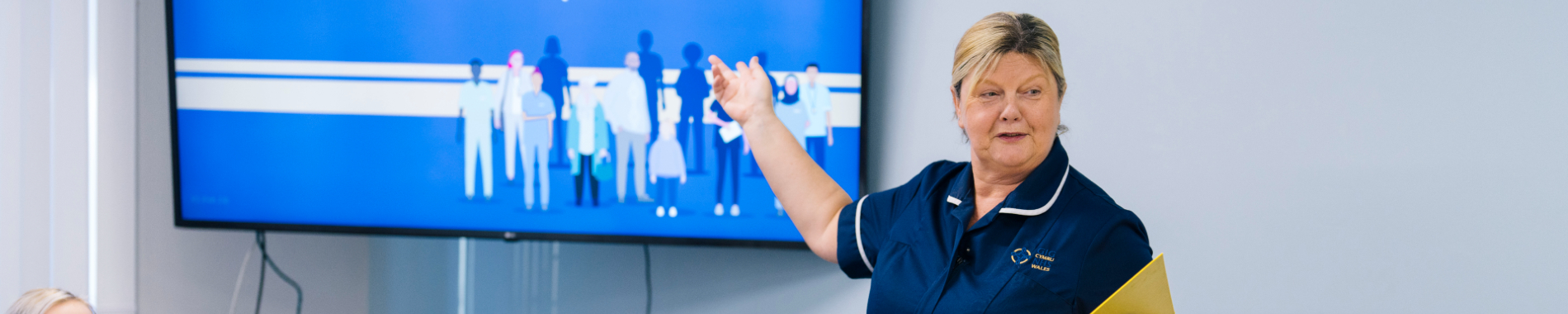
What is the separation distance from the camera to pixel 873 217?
1.09 metres

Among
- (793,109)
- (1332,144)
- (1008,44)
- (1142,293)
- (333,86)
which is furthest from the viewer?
(333,86)

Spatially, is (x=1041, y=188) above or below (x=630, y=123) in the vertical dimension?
below

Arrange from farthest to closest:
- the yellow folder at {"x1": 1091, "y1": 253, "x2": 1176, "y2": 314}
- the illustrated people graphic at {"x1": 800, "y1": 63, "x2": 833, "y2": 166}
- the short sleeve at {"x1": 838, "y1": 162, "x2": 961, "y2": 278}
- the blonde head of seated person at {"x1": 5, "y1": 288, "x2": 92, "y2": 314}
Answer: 1. the illustrated people graphic at {"x1": 800, "y1": 63, "x2": 833, "y2": 166}
2. the blonde head of seated person at {"x1": 5, "y1": 288, "x2": 92, "y2": 314}
3. the short sleeve at {"x1": 838, "y1": 162, "x2": 961, "y2": 278}
4. the yellow folder at {"x1": 1091, "y1": 253, "x2": 1176, "y2": 314}

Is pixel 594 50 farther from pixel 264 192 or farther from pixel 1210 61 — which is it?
pixel 1210 61

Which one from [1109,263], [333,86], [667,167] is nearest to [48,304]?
[333,86]

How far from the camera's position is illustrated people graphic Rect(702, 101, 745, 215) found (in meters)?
1.84

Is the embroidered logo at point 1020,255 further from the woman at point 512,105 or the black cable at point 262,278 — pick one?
the black cable at point 262,278

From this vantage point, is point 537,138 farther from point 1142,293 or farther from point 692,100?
point 1142,293

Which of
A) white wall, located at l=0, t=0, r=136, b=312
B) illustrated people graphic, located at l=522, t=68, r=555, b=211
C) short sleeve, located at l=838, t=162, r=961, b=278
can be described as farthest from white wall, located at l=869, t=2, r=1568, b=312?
white wall, located at l=0, t=0, r=136, b=312

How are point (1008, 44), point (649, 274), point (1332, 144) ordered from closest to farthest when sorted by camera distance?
point (1008, 44) → point (1332, 144) → point (649, 274)

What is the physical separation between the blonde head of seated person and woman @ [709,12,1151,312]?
145 cm

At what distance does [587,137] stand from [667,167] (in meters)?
0.21

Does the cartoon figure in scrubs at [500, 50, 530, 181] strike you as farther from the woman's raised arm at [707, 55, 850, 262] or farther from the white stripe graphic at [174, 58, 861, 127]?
the woman's raised arm at [707, 55, 850, 262]

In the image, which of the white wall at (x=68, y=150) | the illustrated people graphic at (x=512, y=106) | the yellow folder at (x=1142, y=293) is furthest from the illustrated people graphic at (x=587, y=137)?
the yellow folder at (x=1142, y=293)
